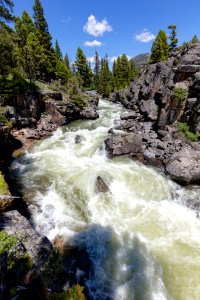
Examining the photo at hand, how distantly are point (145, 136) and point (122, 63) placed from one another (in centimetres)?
4795

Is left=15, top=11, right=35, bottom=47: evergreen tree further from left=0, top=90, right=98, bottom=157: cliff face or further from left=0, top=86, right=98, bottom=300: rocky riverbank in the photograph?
left=0, top=86, right=98, bottom=300: rocky riverbank

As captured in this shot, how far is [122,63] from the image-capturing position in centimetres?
6281

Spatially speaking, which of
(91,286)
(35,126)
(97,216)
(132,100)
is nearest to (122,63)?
(132,100)

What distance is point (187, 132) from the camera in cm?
2103

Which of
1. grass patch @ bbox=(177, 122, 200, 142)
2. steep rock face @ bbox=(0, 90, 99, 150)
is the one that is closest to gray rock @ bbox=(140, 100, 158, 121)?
grass patch @ bbox=(177, 122, 200, 142)

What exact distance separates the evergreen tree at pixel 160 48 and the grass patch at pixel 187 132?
28779 millimetres

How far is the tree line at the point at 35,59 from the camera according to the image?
17261 millimetres

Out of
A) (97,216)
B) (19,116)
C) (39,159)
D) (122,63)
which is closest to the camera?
(97,216)

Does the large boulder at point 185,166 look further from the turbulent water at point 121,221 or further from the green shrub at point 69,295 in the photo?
the green shrub at point 69,295

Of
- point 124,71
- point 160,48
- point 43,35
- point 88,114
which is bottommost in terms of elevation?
point 88,114

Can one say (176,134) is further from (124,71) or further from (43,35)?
(124,71)

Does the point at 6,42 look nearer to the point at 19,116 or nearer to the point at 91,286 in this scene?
the point at 19,116

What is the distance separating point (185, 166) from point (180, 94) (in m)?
9.71

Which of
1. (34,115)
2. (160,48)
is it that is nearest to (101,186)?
(34,115)
